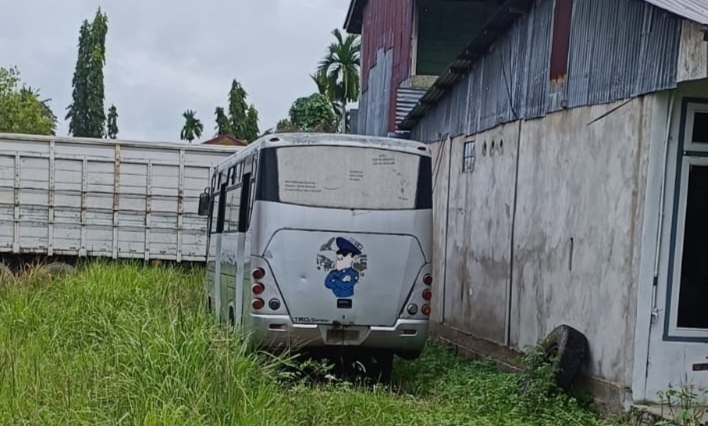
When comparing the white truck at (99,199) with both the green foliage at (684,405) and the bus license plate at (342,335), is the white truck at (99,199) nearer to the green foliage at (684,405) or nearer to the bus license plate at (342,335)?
the bus license plate at (342,335)

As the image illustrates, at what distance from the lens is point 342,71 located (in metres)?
39.2

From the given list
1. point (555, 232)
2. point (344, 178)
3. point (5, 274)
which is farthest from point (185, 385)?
point (5, 274)

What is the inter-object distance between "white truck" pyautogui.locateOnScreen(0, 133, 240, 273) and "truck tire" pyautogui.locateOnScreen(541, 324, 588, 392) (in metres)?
9.93

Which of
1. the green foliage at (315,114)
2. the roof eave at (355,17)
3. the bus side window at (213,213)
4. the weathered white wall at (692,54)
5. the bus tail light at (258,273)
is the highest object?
the roof eave at (355,17)

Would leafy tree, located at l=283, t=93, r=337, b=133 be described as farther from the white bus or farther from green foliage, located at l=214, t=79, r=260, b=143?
the white bus

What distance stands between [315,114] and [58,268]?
79.6 ft

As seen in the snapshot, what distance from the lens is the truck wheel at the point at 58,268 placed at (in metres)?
15.4

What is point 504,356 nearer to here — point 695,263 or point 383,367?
point 383,367

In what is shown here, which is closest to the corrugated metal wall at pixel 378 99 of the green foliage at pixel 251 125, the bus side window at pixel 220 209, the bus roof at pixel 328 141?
the bus side window at pixel 220 209

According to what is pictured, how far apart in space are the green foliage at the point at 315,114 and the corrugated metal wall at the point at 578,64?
86.4 feet

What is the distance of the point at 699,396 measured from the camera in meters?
7.05

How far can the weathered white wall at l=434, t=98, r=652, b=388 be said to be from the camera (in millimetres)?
7391

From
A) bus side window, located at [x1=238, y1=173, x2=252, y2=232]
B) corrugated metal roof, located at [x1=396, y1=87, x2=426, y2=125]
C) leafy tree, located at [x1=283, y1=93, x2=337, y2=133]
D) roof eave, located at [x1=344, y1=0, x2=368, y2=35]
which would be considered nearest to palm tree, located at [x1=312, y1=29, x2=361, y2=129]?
leafy tree, located at [x1=283, y1=93, x2=337, y2=133]

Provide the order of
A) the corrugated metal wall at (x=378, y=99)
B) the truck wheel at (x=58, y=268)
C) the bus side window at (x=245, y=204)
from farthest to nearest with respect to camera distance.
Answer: the corrugated metal wall at (x=378, y=99), the truck wheel at (x=58, y=268), the bus side window at (x=245, y=204)
